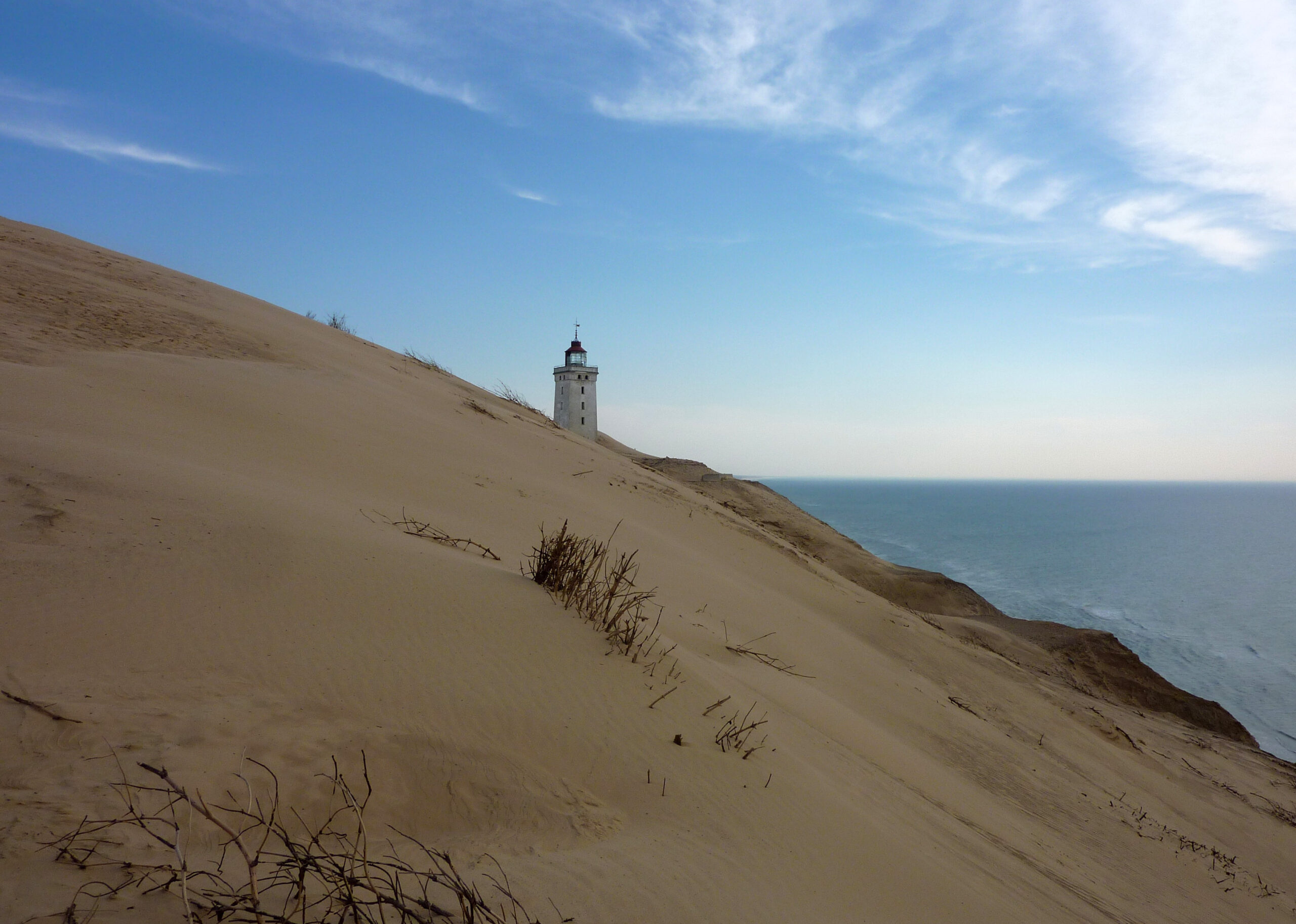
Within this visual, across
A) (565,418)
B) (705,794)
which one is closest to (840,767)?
(705,794)

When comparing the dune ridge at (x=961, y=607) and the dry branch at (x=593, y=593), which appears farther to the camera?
the dune ridge at (x=961, y=607)

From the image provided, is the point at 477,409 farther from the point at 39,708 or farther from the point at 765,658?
the point at 39,708

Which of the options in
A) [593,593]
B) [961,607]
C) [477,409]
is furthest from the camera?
[961,607]

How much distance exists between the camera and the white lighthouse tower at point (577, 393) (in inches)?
1379

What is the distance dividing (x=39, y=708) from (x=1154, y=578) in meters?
46.1

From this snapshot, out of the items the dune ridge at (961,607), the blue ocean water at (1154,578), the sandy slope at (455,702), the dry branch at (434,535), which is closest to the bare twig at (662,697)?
the sandy slope at (455,702)

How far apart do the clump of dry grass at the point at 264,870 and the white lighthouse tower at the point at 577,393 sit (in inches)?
1279

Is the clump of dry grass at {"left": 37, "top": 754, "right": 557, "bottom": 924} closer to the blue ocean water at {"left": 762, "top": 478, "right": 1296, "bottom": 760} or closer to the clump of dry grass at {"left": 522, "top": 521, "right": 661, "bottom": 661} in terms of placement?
the clump of dry grass at {"left": 522, "top": 521, "right": 661, "bottom": 661}

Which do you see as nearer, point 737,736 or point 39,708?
point 39,708

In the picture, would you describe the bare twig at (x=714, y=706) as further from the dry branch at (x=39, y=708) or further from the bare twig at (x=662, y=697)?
the dry branch at (x=39, y=708)

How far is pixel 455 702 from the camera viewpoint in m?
3.58

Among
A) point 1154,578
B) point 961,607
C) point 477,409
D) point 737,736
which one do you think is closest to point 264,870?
point 737,736

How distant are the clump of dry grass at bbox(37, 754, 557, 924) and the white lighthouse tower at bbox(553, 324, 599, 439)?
1279 inches

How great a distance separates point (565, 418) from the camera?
1389 inches
